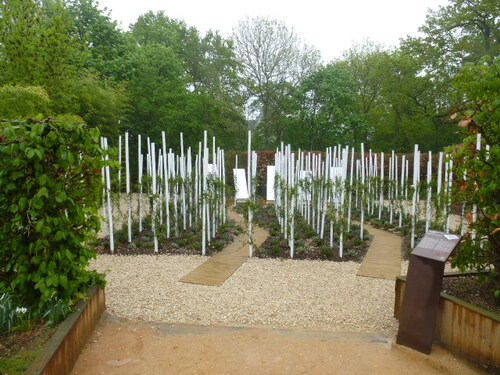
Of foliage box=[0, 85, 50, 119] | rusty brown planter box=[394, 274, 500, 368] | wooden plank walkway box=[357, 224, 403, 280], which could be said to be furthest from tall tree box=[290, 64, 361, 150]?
rusty brown planter box=[394, 274, 500, 368]

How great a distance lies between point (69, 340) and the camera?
255 centimetres

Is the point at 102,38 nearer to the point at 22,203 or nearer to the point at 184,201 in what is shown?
the point at 184,201

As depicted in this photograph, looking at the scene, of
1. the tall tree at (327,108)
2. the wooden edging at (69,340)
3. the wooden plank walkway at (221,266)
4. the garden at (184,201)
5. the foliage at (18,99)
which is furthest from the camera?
the tall tree at (327,108)

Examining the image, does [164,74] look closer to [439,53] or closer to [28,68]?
[28,68]

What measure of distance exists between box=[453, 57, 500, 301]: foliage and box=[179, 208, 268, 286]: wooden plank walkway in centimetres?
280

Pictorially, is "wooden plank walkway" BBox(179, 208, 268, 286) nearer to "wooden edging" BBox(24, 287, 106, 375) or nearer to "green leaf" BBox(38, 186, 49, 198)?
"wooden edging" BBox(24, 287, 106, 375)

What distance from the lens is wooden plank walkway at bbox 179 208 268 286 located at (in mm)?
4738

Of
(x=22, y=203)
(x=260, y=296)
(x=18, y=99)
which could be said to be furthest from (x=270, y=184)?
(x=22, y=203)

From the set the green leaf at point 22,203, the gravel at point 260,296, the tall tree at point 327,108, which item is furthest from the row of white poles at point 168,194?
the tall tree at point 327,108

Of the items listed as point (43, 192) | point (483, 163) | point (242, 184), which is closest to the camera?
point (43, 192)

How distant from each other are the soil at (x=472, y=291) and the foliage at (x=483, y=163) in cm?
15

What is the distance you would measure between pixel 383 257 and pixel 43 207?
4.97m

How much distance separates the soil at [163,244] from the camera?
610 centimetres

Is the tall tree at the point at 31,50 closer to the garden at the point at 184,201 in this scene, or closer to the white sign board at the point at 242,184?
the garden at the point at 184,201
